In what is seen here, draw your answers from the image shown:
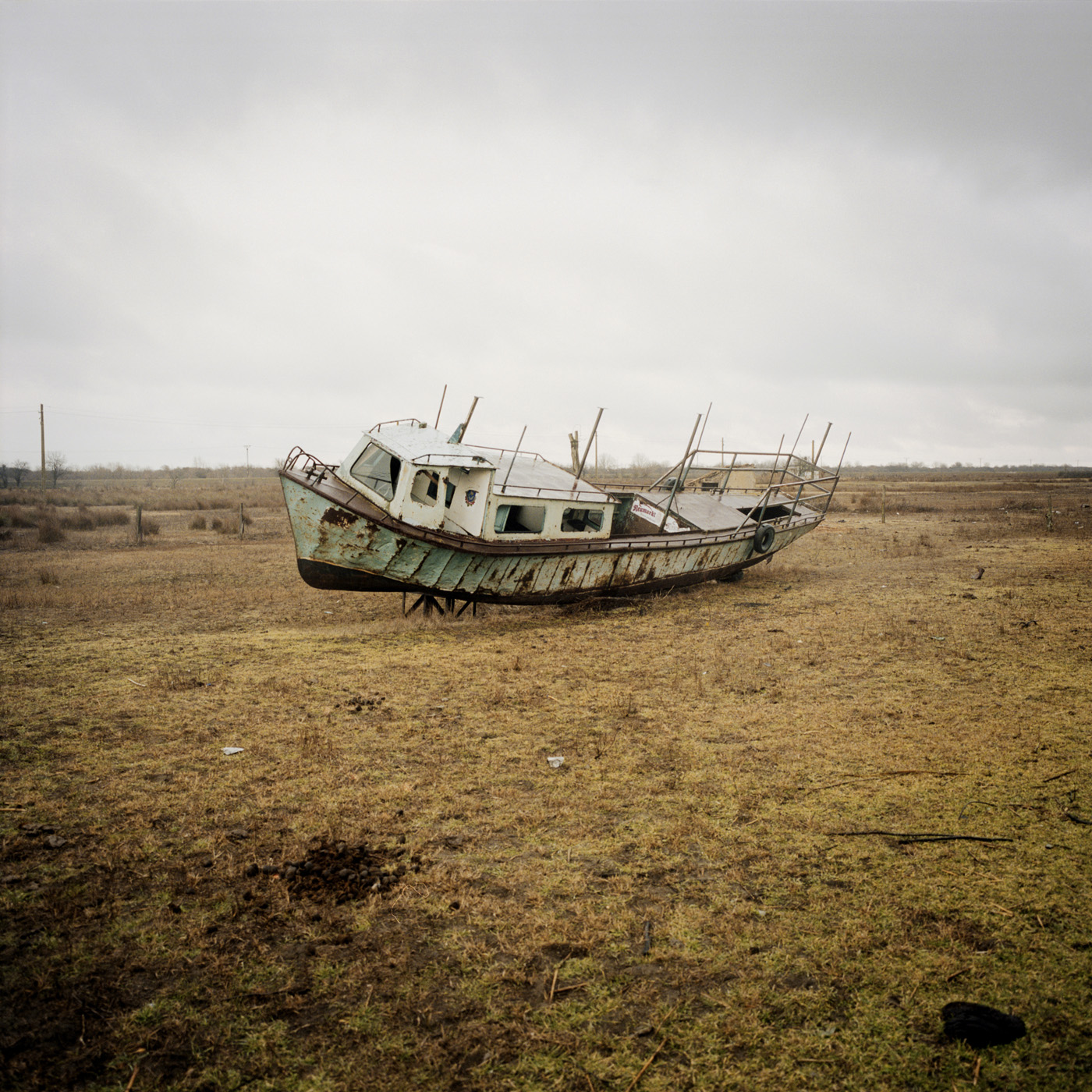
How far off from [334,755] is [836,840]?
4294 millimetres

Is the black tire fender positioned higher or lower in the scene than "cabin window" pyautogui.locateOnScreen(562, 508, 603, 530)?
lower

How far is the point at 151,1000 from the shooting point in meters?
3.35

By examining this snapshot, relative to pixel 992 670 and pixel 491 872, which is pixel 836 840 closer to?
pixel 491 872

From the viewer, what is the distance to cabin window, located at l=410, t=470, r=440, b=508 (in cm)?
1079

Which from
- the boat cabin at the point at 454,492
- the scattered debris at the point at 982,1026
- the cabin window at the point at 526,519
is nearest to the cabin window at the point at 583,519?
the boat cabin at the point at 454,492

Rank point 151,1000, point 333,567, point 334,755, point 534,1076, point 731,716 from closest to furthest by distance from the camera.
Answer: point 534,1076, point 151,1000, point 334,755, point 731,716, point 333,567

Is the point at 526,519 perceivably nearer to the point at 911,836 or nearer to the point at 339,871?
the point at 339,871

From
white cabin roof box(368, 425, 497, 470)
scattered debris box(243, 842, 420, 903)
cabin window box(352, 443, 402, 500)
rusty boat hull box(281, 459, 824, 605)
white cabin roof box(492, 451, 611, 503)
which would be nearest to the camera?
scattered debris box(243, 842, 420, 903)

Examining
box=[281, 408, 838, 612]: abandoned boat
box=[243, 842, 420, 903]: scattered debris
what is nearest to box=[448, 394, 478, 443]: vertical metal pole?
box=[281, 408, 838, 612]: abandoned boat

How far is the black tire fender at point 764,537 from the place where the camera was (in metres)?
15.3

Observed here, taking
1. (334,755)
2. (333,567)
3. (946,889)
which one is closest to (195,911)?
(334,755)

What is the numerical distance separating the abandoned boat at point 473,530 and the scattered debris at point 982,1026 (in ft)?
27.6

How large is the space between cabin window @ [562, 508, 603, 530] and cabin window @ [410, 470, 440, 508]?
103 inches

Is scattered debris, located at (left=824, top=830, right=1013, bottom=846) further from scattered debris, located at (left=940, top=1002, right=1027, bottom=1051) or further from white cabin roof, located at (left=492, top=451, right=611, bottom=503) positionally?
white cabin roof, located at (left=492, top=451, right=611, bottom=503)
